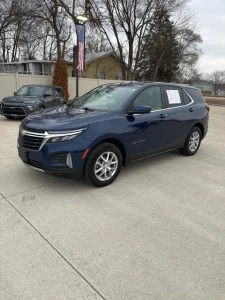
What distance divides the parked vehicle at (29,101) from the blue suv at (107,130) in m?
5.63

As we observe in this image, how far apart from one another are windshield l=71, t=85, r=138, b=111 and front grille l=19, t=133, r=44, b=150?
1142mm

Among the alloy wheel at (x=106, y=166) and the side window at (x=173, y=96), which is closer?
the alloy wheel at (x=106, y=166)

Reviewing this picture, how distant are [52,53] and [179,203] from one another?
41.2 m

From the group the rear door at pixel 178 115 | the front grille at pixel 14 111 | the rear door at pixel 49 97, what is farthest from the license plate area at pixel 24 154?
the rear door at pixel 49 97

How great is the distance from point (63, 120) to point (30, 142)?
1.93 feet

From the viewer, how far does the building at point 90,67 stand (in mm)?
30672

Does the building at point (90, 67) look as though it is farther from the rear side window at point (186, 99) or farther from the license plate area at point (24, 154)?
the license plate area at point (24, 154)

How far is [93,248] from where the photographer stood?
8.13 ft

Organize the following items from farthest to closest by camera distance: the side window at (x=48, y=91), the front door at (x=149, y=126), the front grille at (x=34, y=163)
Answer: the side window at (x=48, y=91)
the front door at (x=149, y=126)
the front grille at (x=34, y=163)

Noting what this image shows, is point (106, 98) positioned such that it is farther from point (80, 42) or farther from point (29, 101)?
point (80, 42)

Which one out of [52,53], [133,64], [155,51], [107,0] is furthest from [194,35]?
[52,53]

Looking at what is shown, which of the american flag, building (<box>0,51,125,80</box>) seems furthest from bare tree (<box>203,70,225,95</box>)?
the american flag

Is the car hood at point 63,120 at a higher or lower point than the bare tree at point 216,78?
lower

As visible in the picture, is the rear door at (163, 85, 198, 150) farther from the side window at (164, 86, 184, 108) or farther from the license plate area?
the license plate area
